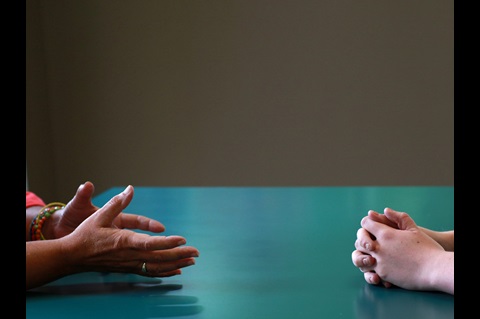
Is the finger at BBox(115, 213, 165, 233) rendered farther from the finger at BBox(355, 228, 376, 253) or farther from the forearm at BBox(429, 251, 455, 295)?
the forearm at BBox(429, 251, 455, 295)

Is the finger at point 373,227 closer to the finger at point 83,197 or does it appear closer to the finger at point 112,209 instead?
the finger at point 112,209

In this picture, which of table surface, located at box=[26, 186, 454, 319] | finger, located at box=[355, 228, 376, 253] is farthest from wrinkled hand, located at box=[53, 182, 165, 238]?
finger, located at box=[355, 228, 376, 253]

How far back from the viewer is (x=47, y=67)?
510cm

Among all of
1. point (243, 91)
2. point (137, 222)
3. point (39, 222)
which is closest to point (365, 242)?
point (137, 222)

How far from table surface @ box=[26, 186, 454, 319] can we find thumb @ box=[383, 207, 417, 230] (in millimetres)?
119

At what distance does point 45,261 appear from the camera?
1.24m

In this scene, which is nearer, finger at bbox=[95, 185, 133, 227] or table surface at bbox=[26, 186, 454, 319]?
table surface at bbox=[26, 186, 454, 319]

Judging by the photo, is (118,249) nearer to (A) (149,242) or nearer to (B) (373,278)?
(A) (149,242)

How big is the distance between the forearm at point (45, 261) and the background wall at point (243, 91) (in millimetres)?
3715

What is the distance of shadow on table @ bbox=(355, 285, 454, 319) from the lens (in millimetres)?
1054

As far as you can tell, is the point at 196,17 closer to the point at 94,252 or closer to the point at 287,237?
the point at 287,237

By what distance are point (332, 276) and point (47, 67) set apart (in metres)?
4.19

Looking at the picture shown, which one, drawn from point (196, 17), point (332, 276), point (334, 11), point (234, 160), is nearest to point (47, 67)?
point (196, 17)

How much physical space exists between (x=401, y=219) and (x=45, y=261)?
0.62m
